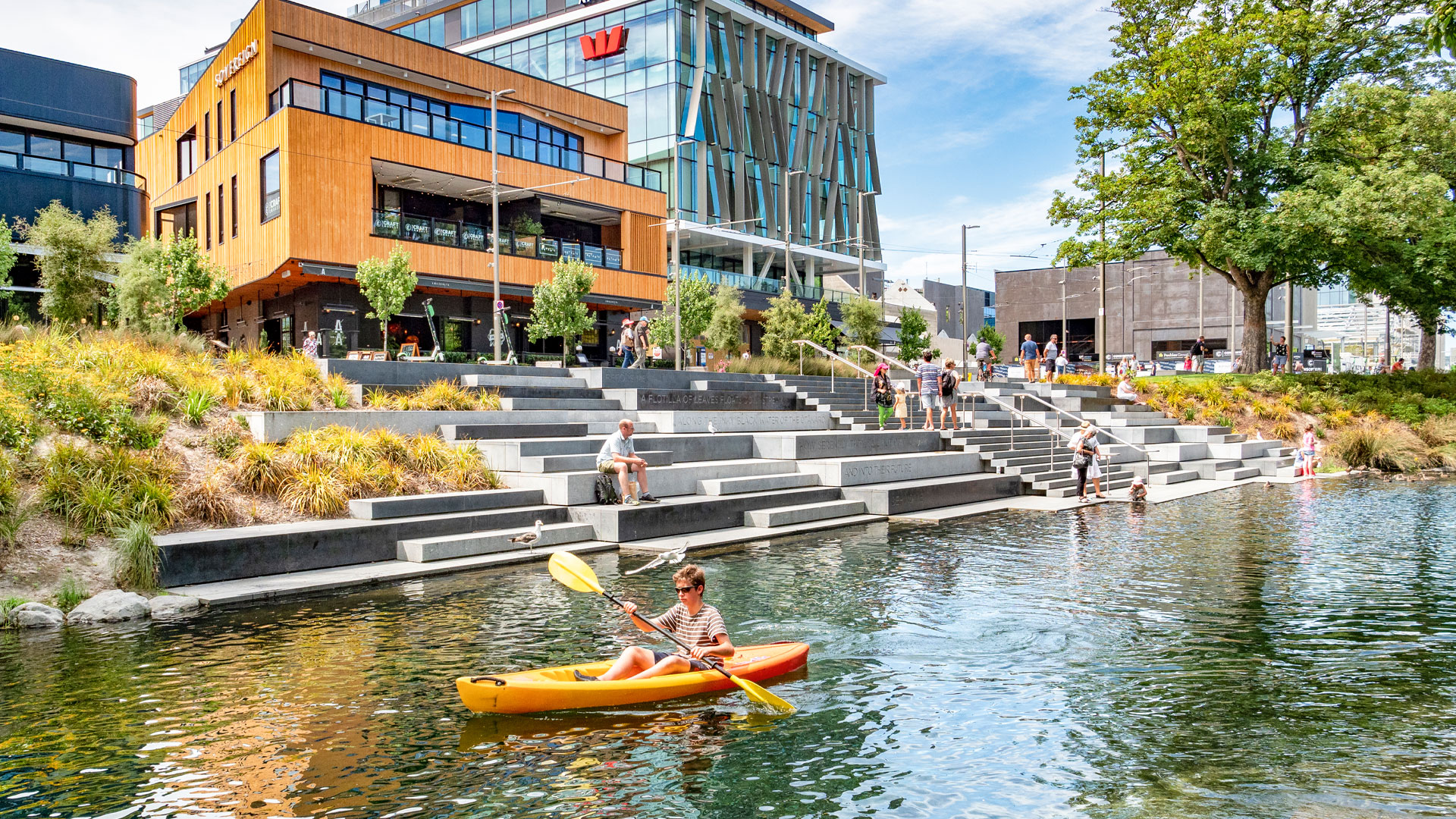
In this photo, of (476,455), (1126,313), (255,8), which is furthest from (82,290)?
(1126,313)

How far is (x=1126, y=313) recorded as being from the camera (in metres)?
70.9

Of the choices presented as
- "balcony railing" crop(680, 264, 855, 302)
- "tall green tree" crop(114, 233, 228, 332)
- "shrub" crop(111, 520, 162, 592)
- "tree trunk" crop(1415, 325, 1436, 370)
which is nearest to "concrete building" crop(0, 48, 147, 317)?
"tall green tree" crop(114, 233, 228, 332)

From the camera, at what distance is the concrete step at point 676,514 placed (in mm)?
13180

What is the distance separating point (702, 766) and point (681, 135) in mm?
52003

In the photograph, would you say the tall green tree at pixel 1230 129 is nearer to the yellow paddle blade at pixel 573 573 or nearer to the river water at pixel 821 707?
the river water at pixel 821 707

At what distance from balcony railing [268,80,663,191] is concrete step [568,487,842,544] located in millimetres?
21201

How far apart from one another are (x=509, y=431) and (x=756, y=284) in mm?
40202

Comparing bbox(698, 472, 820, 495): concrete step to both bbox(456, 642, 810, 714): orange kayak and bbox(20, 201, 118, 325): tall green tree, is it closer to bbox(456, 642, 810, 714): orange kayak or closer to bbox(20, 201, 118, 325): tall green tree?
bbox(456, 642, 810, 714): orange kayak

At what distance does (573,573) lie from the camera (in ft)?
24.7

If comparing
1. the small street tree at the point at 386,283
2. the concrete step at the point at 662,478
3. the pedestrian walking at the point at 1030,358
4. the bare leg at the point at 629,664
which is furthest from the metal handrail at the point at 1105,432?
the small street tree at the point at 386,283

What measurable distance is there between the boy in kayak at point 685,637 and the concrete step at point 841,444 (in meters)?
10.8

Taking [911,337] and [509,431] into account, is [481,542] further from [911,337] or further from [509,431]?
[911,337]

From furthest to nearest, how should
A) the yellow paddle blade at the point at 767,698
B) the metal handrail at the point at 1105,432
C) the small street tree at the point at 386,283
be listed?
the small street tree at the point at 386,283, the metal handrail at the point at 1105,432, the yellow paddle blade at the point at 767,698

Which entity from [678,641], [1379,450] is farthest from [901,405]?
[678,641]
